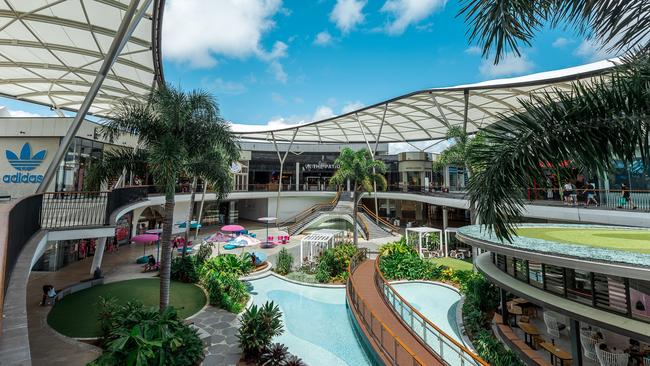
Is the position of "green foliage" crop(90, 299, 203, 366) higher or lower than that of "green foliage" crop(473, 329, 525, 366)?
higher

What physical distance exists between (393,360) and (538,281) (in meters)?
4.70

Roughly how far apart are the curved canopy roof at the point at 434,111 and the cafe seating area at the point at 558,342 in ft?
26.8

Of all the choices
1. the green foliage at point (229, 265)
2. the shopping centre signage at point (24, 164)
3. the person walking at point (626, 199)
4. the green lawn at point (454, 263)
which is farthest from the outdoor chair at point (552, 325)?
the shopping centre signage at point (24, 164)

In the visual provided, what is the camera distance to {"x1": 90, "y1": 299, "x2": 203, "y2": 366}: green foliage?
611 centimetres

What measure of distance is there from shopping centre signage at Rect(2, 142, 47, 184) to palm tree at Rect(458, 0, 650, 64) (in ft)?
68.2

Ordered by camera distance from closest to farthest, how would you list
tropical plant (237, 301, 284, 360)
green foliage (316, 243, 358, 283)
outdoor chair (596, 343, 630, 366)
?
outdoor chair (596, 343, 630, 366), tropical plant (237, 301, 284, 360), green foliage (316, 243, 358, 283)

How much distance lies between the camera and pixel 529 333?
867 centimetres

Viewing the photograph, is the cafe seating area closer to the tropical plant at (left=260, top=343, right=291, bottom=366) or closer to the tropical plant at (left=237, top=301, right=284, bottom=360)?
the tropical plant at (left=260, top=343, right=291, bottom=366)

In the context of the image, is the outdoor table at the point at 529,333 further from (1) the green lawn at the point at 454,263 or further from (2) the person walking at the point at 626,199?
(1) the green lawn at the point at 454,263

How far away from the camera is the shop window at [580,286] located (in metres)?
6.73

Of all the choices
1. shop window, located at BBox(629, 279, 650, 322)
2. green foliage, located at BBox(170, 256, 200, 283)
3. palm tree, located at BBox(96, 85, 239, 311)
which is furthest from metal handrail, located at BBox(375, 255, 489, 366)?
green foliage, located at BBox(170, 256, 200, 283)

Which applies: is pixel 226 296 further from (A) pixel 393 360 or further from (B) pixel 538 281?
(B) pixel 538 281

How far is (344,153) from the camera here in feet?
73.3

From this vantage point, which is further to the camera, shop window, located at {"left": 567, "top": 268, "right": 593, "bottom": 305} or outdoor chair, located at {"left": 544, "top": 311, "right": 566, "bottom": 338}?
outdoor chair, located at {"left": 544, "top": 311, "right": 566, "bottom": 338}
